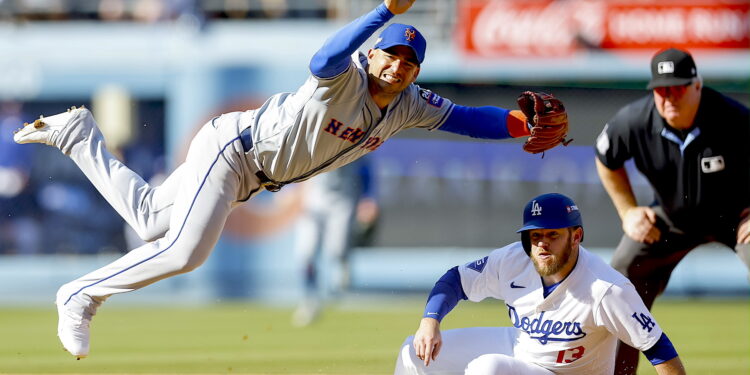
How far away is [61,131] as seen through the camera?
5.65 meters

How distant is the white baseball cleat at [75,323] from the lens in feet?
17.1

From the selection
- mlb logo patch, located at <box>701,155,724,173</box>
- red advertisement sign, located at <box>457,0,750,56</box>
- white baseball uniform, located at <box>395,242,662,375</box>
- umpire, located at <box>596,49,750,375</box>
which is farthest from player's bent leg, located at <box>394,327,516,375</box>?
red advertisement sign, located at <box>457,0,750,56</box>

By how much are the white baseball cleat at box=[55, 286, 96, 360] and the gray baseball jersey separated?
1.13 metres

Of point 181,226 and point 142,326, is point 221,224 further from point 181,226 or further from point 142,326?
point 142,326

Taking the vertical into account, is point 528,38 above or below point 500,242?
above

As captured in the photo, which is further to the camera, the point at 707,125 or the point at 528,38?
the point at 528,38

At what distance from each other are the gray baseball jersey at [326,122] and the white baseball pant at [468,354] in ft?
3.31

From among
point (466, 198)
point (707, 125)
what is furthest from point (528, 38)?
point (707, 125)

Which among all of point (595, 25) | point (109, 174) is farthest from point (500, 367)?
point (595, 25)

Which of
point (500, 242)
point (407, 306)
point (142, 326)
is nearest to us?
point (142, 326)

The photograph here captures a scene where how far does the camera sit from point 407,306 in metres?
12.8

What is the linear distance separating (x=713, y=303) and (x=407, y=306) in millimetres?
4060

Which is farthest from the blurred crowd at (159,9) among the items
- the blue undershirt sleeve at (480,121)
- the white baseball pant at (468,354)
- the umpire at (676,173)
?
the white baseball pant at (468,354)

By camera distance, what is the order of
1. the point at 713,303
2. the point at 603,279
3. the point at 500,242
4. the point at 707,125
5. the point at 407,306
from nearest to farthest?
the point at 603,279 → the point at 707,125 → the point at 407,306 → the point at 713,303 → the point at 500,242
